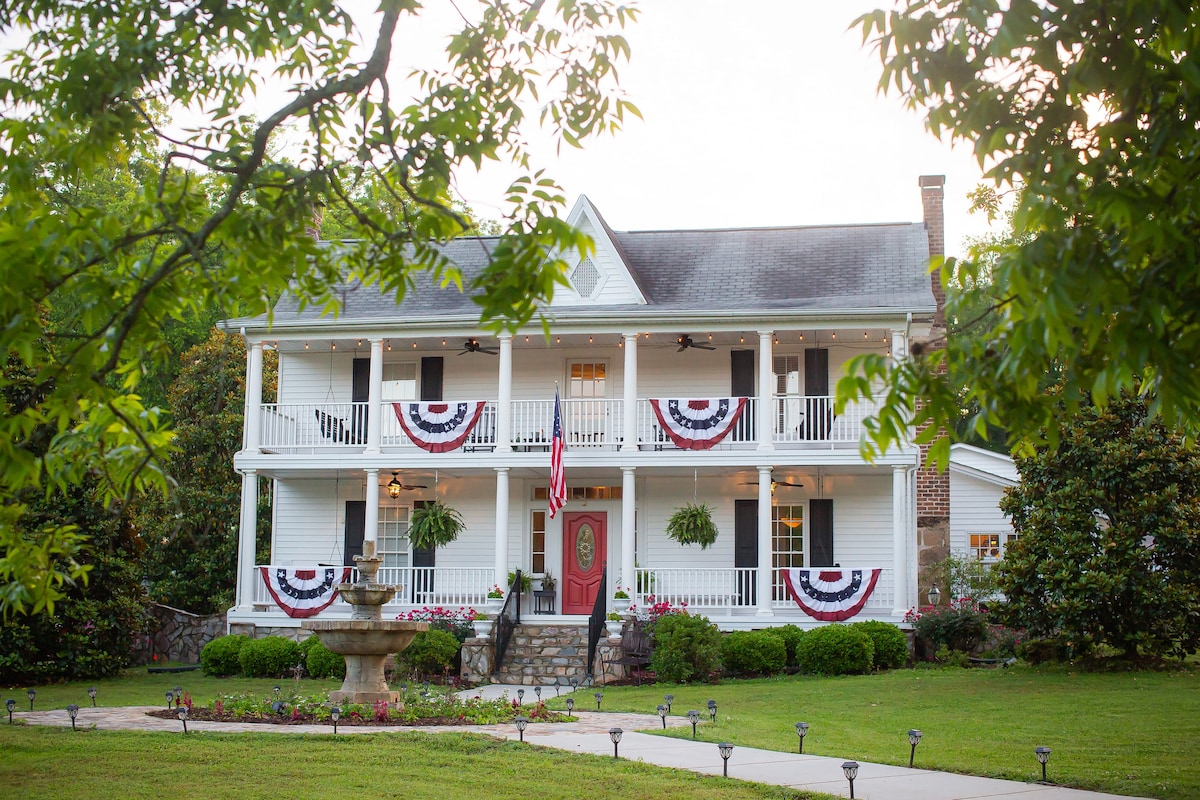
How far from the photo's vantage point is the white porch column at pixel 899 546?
21.1 metres

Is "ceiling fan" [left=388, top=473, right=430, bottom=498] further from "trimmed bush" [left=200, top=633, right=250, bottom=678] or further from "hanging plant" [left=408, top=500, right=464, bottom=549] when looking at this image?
"trimmed bush" [left=200, top=633, right=250, bottom=678]

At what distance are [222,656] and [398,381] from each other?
6.60 meters

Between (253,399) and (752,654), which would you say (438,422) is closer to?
(253,399)

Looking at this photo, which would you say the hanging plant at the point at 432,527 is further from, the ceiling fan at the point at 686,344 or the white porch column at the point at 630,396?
the ceiling fan at the point at 686,344

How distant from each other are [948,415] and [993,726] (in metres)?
8.61

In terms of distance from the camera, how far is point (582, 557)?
941 inches

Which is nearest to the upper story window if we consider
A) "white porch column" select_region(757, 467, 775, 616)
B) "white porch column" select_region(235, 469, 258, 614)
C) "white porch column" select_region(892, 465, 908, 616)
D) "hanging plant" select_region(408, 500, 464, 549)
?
"white porch column" select_region(235, 469, 258, 614)

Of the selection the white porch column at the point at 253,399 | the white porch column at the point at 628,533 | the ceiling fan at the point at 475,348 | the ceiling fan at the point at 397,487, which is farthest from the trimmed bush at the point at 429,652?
the ceiling fan at the point at 475,348

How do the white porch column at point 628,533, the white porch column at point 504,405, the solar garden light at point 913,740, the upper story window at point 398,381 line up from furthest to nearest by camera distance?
the upper story window at point 398,381 < the white porch column at point 504,405 < the white porch column at point 628,533 < the solar garden light at point 913,740

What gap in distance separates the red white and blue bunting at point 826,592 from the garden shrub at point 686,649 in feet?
6.77

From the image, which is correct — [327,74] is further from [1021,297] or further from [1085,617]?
[1085,617]

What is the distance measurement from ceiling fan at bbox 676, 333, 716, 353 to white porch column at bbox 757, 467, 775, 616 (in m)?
2.91

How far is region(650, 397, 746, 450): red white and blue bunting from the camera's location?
70.4 ft

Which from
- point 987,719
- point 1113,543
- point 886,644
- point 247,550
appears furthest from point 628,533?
point 987,719
